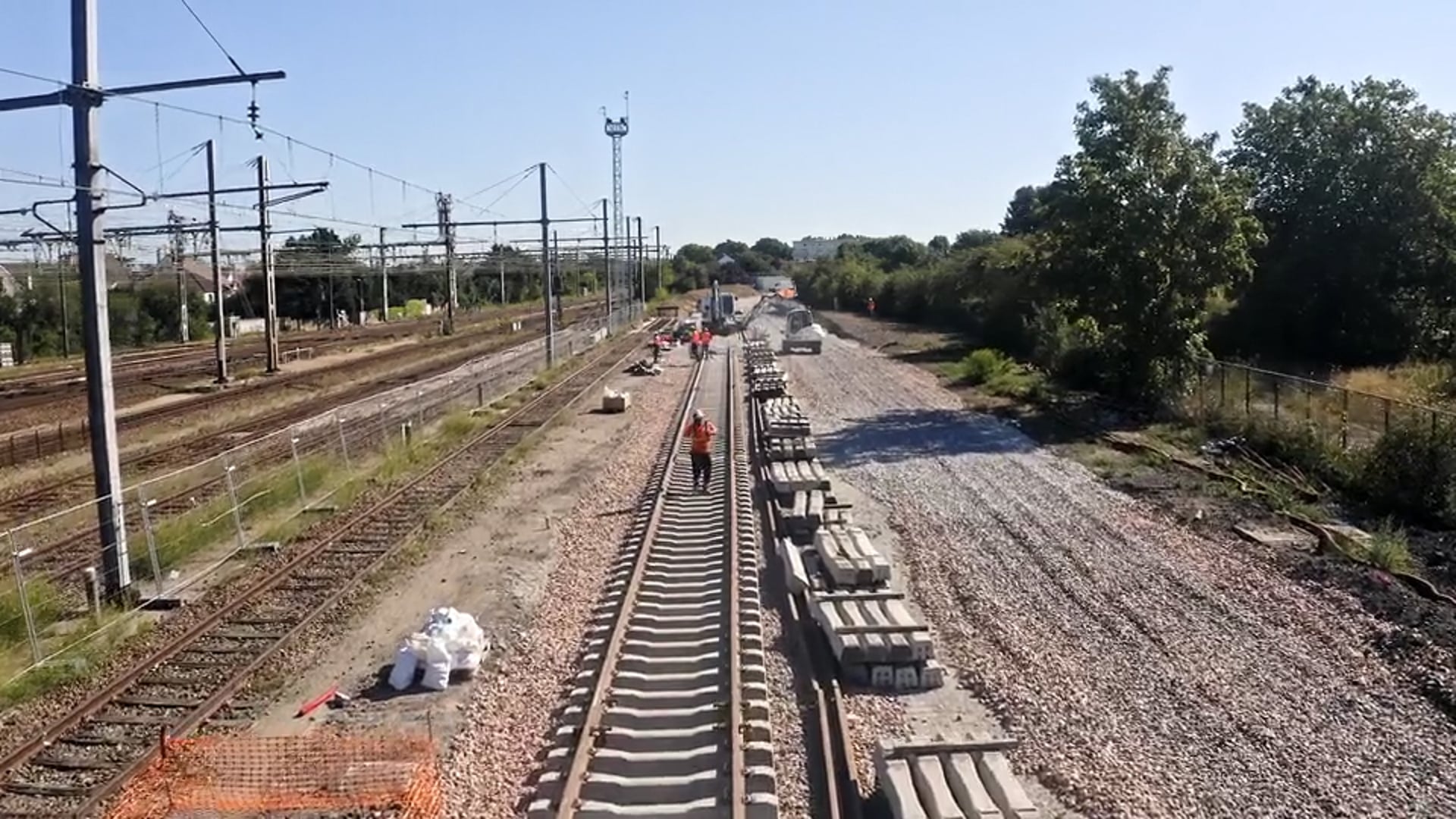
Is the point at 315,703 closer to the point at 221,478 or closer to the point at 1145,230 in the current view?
the point at 221,478

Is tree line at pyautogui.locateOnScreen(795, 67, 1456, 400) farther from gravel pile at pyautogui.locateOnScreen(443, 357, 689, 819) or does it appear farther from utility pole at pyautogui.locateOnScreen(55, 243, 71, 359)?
utility pole at pyautogui.locateOnScreen(55, 243, 71, 359)

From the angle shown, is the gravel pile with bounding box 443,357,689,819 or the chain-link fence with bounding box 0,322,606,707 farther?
the chain-link fence with bounding box 0,322,606,707

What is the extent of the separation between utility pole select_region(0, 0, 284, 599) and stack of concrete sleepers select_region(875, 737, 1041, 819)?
31.1ft

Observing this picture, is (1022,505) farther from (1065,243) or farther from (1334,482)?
A: (1065,243)

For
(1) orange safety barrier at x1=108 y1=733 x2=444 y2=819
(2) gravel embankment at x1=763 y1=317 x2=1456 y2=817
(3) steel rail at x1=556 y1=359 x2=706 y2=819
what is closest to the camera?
(3) steel rail at x1=556 y1=359 x2=706 y2=819

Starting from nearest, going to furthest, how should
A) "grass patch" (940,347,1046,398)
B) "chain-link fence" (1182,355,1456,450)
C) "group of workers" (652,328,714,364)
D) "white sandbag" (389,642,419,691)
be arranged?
"white sandbag" (389,642,419,691) < "chain-link fence" (1182,355,1456,450) < "grass patch" (940,347,1046,398) < "group of workers" (652,328,714,364)

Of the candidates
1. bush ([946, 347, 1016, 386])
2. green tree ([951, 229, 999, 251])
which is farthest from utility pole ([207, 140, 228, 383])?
green tree ([951, 229, 999, 251])

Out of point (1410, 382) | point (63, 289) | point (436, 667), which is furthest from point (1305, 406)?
point (63, 289)

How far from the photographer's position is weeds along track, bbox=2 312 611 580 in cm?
1680

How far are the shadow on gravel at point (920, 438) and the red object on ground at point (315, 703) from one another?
14596mm

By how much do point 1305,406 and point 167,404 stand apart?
3053 cm

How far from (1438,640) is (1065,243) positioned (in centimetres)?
2189

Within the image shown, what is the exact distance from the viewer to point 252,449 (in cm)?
2361

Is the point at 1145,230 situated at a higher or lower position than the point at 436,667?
higher
